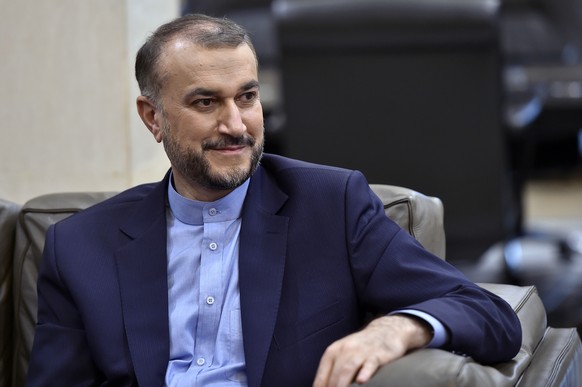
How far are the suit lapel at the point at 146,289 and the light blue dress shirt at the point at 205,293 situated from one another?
0.9 inches

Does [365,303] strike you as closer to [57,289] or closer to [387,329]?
[387,329]

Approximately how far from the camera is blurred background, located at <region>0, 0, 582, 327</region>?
284cm

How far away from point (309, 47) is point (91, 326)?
1.95 metres

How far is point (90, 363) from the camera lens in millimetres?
1886

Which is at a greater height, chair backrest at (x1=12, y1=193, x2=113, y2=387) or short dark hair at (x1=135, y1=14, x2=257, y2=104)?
short dark hair at (x1=135, y1=14, x2=257, y2=104)

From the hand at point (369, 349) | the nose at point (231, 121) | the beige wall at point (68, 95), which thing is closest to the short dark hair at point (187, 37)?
the nose at point (231, 121)

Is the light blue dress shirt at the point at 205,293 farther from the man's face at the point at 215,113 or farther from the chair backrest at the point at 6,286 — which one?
the chair backrest at the point at 6,286

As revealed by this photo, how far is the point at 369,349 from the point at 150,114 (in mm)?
708

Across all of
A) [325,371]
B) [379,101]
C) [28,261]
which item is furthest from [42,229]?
[379,101]

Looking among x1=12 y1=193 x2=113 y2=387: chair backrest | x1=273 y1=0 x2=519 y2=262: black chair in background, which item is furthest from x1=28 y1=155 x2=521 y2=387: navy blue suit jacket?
x1=273 y1=0 x2=519 y2=262: black chair in background

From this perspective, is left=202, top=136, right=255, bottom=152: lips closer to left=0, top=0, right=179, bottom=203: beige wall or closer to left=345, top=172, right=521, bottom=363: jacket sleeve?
left=345, top=172, right=521, bottom=363: jacket sleeve

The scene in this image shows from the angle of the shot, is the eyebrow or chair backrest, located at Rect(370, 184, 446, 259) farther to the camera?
chair backrest, located at Rect(370, 184, 446, 259)

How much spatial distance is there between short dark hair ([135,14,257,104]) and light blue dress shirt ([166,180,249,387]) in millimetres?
214

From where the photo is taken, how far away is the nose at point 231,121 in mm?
1811
